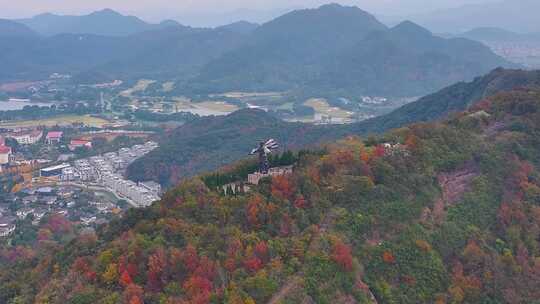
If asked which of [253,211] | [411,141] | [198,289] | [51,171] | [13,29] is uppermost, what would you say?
[13,29]

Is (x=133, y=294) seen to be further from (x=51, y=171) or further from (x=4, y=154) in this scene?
(x=4, y=154)

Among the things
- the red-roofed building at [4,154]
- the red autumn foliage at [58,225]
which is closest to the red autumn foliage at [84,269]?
the red autumn foliage at [58,225]

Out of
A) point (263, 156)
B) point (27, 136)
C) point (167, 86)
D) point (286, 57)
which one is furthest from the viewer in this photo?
point (286, 57)

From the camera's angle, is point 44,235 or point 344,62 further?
point 344,62

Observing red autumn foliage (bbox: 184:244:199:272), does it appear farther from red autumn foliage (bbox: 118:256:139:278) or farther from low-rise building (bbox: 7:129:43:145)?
low-rise building (bbox: 7:129:43:145)

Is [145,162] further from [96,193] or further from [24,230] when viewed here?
[24,230]

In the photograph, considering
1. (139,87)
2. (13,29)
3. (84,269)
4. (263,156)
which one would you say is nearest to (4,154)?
(263,156)

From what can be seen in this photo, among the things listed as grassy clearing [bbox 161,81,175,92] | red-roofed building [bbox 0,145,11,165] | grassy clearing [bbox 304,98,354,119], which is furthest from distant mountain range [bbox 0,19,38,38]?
red-roofed building [bbox 0,145,11,165]

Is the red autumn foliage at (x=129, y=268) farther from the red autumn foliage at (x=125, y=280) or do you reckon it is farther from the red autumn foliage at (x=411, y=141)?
the red autumn foliage at (x=411, y=141)
